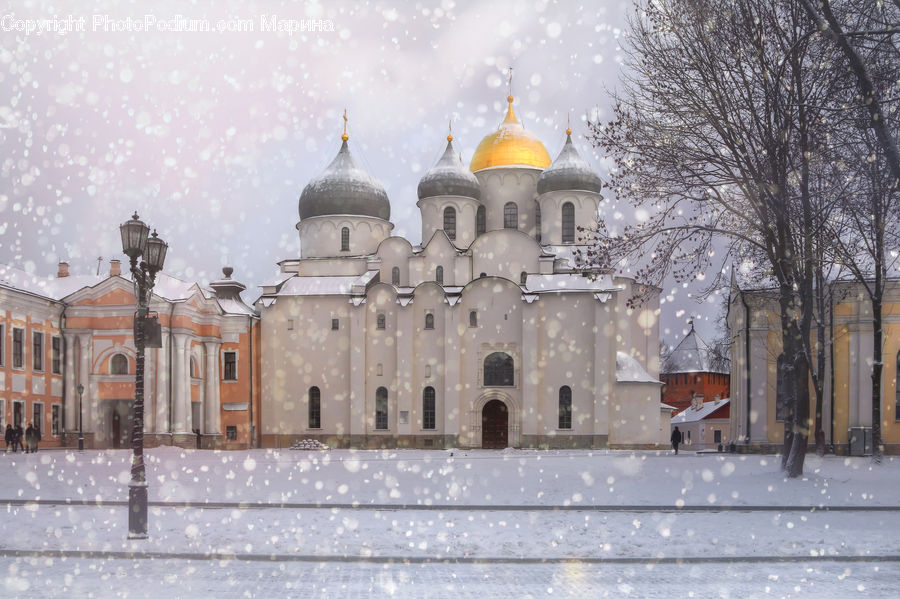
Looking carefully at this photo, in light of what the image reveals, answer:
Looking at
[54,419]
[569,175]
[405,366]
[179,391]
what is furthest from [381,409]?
[569,175]

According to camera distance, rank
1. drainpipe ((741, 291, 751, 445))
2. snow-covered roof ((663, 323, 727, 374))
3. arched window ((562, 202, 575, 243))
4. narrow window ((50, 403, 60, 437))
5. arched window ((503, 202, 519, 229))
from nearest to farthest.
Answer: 1. drainpipe ((741, 291, 751, 445))
2. narrow window ((50, 403, 60, 437))
3. arched window ((562, 202, 575, 243))
4. arched window ((503, 202, 519, 229))
5. snow-covered roof ((663, 323, 727, 374))

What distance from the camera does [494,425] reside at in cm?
4572

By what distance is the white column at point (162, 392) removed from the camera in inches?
1592

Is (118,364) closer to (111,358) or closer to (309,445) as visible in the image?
(111,358)

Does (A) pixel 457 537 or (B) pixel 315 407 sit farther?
(B) pixel 315 407

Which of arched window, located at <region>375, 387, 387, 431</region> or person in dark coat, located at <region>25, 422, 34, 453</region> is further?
arched window, located at <region>375, 387, 387, 431</region>

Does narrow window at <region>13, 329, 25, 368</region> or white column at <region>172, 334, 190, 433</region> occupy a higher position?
narrow window at <region>13, 329, 25, 368</region>

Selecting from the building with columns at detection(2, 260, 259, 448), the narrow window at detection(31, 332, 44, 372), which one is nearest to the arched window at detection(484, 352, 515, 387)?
the building with columns at detection(2, 260, 259, 448)

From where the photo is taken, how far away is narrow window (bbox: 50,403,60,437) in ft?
131

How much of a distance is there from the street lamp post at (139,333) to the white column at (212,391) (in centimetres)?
3258

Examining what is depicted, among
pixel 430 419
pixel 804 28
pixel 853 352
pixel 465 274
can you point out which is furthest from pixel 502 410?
pixel 804 28

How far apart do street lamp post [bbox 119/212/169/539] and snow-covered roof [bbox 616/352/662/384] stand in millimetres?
33616

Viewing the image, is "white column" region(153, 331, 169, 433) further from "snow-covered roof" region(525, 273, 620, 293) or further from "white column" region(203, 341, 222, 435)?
"snow-covered roof" region(525, 273, 620, 293)

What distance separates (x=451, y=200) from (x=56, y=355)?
21369 mm
